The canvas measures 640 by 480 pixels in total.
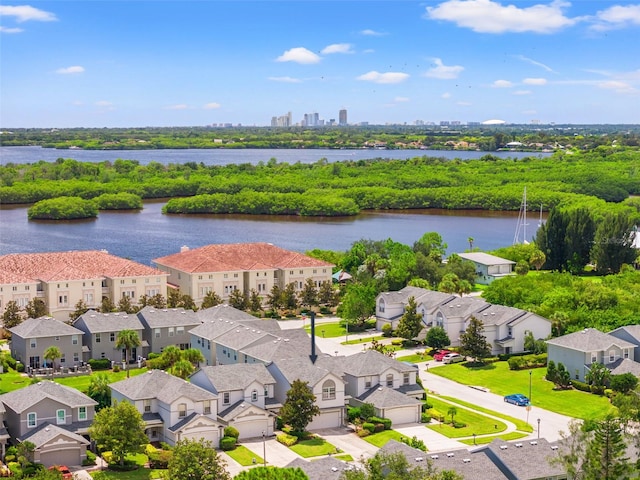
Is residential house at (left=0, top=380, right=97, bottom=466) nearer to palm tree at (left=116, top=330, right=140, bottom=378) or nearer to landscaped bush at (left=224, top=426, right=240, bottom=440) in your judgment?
landscaped bush at (left=224, top=426, right=240, bottom=440)

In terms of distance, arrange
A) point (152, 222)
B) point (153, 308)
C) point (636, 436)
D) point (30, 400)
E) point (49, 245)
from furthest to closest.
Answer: point (152, 222), point (49, 245), point (153, 308), point (30, 400), point (636, 436)

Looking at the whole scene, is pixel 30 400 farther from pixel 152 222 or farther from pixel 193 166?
pixel 193 166

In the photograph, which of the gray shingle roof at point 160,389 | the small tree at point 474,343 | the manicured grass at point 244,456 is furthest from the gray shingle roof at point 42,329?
the small tree at point 474,343

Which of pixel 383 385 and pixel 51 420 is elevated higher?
pixel 51 420

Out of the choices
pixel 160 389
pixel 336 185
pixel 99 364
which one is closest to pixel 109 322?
pixel 99 364

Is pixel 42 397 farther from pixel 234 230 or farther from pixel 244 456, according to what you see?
pixel 234 230

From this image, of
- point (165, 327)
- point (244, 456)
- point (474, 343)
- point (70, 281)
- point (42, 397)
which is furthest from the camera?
point (70, 281)

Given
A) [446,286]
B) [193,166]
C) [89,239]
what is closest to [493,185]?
[193,166]
